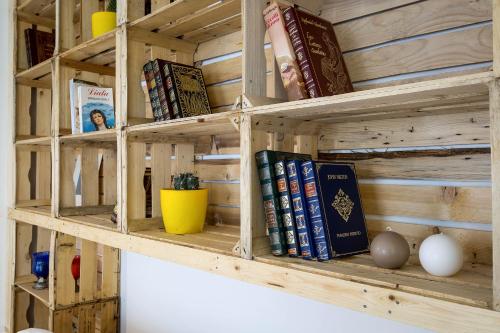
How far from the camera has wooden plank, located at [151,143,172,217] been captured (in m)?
1.93

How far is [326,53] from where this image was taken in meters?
1.34

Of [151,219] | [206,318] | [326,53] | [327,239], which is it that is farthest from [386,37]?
[206,318]

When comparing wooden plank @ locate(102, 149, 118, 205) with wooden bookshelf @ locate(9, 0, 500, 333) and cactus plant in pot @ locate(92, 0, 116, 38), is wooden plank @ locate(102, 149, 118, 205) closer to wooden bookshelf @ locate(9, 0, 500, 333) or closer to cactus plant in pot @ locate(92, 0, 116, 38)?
wooden bookshelf @ locate(9, 0, 500, 333)

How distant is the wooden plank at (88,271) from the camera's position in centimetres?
→ 250

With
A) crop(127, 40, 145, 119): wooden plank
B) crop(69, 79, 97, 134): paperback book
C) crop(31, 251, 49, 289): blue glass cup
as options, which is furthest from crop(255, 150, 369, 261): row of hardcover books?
crop(31, 251, 49, 289): blue glass cup

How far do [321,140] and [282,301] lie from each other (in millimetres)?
685

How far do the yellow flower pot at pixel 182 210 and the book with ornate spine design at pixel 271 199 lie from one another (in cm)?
48

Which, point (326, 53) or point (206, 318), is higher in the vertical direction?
point (326, 53)

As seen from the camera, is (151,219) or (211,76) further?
(211,76)

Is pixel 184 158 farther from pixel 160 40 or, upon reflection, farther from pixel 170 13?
pixel 170 13

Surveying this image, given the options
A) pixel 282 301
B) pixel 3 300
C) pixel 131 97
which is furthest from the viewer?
pixel 3 300

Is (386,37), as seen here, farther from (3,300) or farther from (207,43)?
(3,300)

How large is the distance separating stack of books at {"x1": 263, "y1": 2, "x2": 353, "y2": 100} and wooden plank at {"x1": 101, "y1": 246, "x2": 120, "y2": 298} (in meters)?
1.72

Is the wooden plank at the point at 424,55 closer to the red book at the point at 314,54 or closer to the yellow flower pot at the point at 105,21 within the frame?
the red book at the point at 314,54
